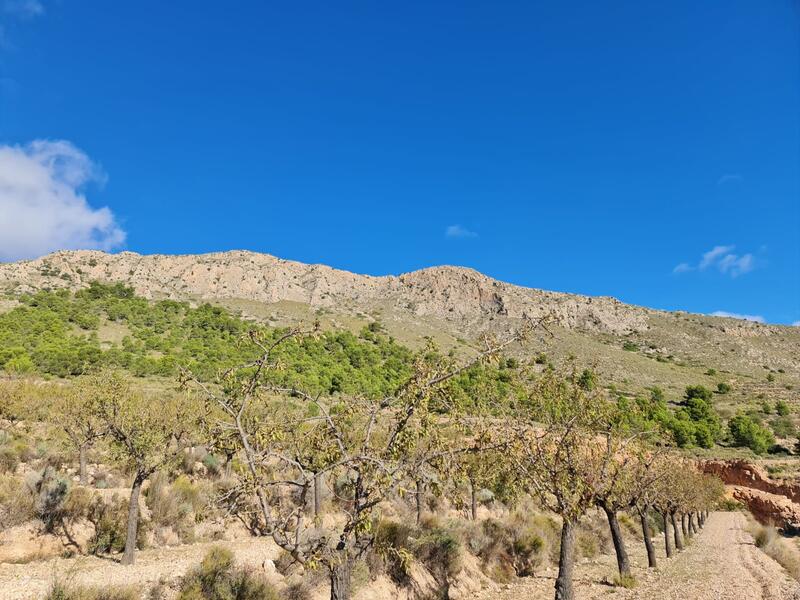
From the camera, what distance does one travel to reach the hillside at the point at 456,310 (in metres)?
79.6

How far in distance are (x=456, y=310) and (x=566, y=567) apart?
323 ft

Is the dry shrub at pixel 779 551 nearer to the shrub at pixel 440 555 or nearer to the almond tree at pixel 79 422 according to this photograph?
the shrub at pixel 440 555

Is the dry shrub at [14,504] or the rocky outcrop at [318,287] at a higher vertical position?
the rocky outcrop at [318,287]

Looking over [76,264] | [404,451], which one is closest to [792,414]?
[404,451]

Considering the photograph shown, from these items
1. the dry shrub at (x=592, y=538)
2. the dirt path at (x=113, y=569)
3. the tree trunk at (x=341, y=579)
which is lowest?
the dry shrub at (x=592, y=538)

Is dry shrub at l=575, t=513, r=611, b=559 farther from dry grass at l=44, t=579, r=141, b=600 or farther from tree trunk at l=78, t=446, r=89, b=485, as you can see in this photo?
tree trunk at l=78, t=446, r=89, b=485

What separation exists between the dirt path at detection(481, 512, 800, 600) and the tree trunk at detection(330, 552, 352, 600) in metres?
11.6

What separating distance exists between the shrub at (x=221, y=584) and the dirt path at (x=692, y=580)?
8.73 metres

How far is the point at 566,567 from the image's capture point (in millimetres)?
14180

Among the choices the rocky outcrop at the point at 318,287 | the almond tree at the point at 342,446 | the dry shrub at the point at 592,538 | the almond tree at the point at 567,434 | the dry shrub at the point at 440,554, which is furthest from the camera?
the rocky outcrop at the point at 318,287

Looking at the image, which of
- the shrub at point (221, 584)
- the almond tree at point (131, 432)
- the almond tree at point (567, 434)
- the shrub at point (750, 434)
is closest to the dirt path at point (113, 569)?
the shrub at point (221, 584)

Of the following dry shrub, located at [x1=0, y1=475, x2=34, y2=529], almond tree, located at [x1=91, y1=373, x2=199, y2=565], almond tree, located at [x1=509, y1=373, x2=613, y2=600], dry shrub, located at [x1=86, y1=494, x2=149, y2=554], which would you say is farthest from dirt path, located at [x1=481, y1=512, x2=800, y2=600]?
dry shrub, located at [x1=0, y1=475, x2=34, y2=529]

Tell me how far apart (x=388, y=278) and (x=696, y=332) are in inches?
2978

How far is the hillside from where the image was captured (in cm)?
7958
